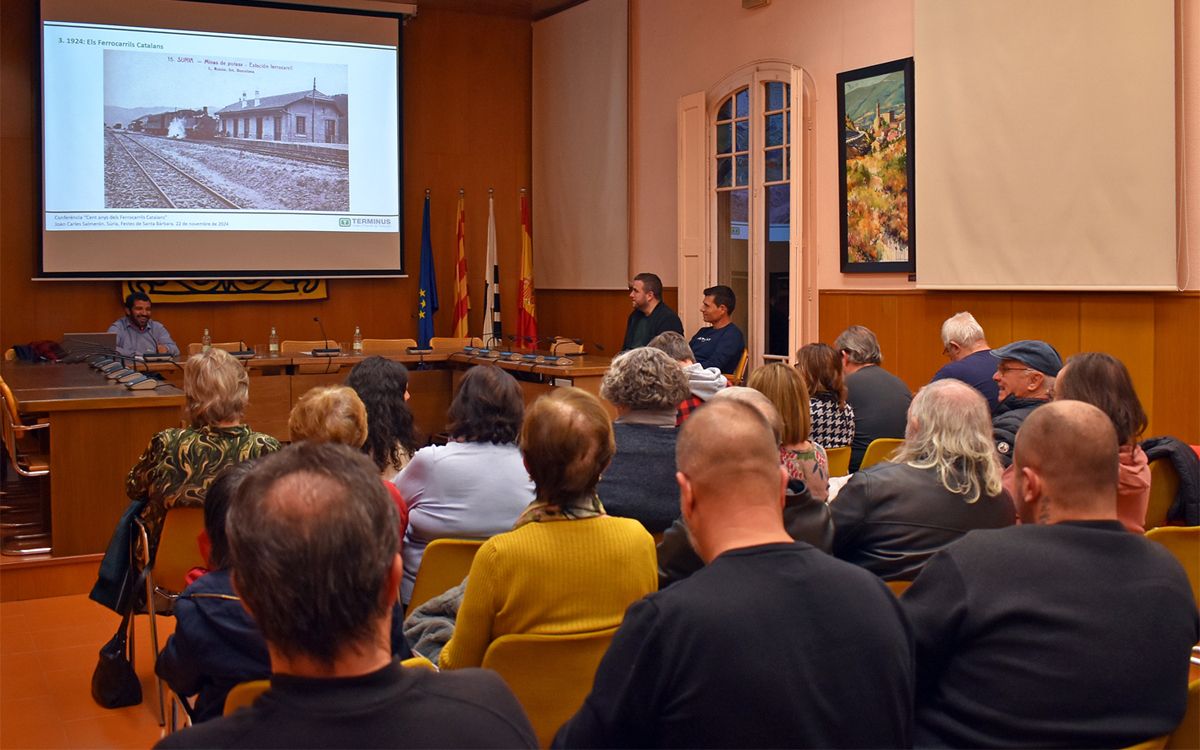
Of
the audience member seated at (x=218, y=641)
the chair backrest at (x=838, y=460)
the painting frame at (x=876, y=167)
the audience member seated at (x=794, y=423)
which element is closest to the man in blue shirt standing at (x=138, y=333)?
the painting frame at (x=876, y=167)

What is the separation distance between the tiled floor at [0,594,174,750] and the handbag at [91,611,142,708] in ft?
0.12

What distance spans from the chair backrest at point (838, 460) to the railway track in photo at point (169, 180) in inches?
285

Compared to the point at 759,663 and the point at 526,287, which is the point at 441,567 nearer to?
the point at 759,663

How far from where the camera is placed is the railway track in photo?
938cm

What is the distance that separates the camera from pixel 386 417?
3.58 m

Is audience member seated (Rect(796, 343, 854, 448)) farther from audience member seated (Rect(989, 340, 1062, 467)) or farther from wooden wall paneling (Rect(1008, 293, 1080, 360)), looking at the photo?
wooden wall paneling (Rect(1008, 293, 1080, 360))

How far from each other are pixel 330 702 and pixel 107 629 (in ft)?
12.9

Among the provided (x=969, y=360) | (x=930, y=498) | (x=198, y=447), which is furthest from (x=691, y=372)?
(x=930, y=498)

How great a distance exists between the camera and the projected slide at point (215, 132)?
9.14 meters

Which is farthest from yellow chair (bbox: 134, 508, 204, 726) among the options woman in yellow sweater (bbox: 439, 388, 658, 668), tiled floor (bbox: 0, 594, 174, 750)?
woman in yellow sweater (bbox: 439, 388, 658, 668)

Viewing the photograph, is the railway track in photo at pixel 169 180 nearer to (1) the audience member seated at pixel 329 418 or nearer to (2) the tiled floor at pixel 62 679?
(2) the tiled floor at pixel 62 679

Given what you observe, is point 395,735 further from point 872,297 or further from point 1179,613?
point 872,297

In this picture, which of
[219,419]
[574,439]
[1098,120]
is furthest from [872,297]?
[574,439]

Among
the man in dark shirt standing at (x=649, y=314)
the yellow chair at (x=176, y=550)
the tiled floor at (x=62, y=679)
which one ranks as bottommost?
the tiled floor at (x=62, y=679)
